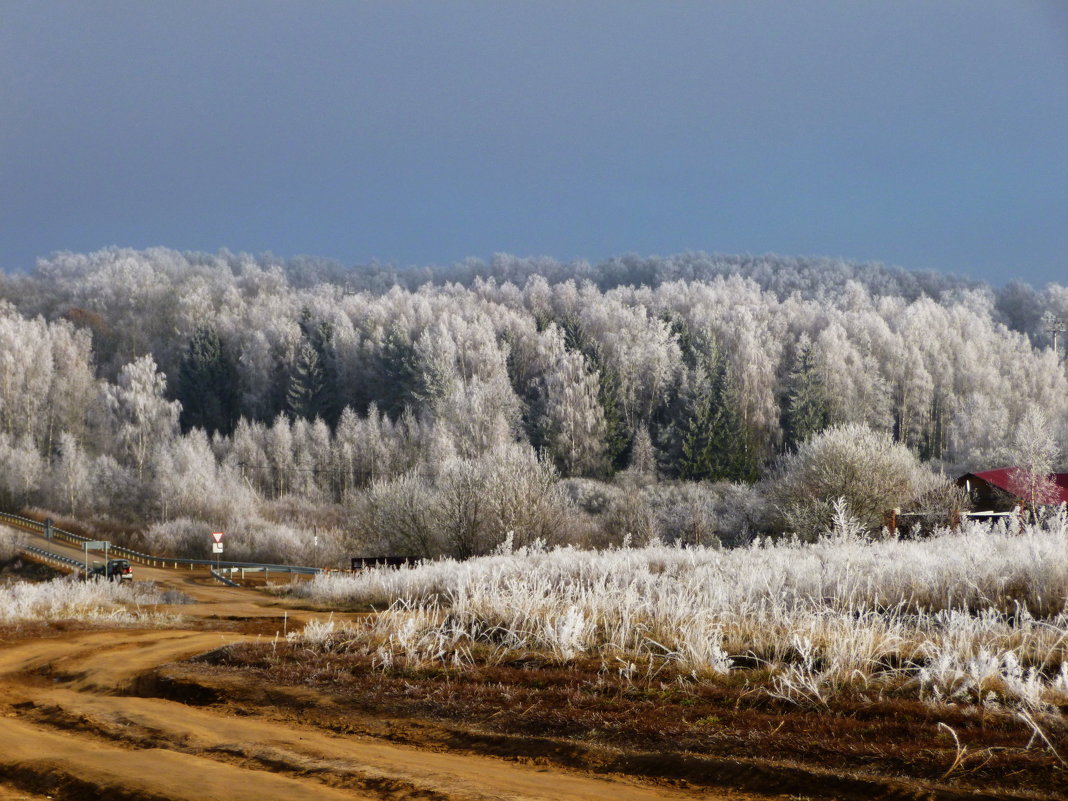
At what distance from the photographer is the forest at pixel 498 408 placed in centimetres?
5716

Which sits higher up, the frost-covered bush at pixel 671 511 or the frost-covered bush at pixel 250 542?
the frost-covered bush at pixel 671 511

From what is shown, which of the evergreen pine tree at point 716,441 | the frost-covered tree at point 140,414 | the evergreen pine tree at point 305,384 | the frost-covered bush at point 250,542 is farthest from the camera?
the evergreen pine tree at point 305,384

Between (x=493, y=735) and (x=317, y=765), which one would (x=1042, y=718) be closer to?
(x=493, y=735)

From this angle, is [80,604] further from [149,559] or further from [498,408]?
[498,408]

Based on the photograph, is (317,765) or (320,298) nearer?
(317,765)

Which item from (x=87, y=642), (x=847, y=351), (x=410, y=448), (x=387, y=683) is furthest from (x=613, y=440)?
(x=387, y=683)

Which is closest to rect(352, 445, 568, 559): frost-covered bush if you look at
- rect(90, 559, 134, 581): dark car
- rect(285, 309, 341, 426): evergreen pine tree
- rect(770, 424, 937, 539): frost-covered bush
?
rect(90, 559, 134, 581): dark car

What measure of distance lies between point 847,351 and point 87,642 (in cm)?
7842

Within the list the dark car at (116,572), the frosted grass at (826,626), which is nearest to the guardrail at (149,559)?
the dark car at (116,572)

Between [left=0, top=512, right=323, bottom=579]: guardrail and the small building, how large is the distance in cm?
3296

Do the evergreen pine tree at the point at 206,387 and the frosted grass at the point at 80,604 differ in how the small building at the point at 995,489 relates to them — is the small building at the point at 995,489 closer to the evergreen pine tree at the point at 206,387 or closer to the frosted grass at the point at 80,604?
the frosted grass at the point at 80,604

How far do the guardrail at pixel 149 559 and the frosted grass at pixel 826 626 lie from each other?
3257 cm

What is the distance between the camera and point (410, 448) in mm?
76562

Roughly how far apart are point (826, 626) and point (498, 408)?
2544 inches
